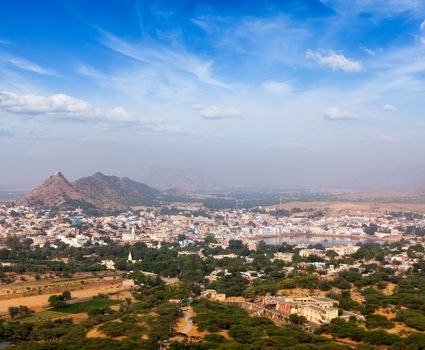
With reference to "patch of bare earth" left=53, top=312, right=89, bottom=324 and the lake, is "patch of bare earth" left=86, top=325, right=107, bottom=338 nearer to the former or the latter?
"patch of bare earth" left=53, top=312, right=89, bottom=324

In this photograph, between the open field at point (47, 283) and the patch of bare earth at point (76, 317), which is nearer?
the patch of bare earth at point (76, 317)

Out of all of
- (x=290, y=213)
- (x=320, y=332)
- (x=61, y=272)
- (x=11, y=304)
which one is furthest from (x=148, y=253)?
(x=290, y=213)

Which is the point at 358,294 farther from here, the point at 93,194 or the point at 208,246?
the point at 93,194

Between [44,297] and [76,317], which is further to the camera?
[44,297]

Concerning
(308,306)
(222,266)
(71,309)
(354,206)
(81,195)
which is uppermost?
(81,195)

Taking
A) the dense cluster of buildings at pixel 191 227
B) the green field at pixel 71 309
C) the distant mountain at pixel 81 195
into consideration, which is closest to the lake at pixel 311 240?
the dense cluster of buildings at pixel 191 227

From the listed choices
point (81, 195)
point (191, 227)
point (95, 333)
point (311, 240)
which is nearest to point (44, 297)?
point (95, 333)

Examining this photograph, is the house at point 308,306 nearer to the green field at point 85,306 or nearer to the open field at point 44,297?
the green field at point 85,306

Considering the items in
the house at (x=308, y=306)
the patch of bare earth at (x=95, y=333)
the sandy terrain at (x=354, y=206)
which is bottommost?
the patch of bare earth at (x=95, y=333)

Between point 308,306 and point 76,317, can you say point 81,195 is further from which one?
point 308,306
